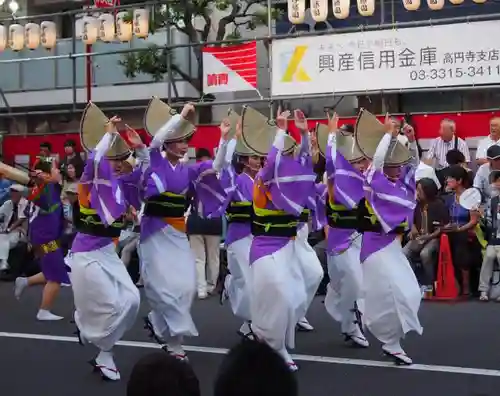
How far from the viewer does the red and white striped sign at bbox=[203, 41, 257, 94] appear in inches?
509

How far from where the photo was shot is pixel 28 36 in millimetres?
14938

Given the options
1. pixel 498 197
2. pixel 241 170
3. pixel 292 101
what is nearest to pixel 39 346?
pixel 241 170

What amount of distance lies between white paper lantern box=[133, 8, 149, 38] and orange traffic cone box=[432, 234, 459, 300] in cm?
590

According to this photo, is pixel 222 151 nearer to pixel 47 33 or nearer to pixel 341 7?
pixel 341 7

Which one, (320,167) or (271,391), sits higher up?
(320,167)

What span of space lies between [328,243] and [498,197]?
305 centimetres

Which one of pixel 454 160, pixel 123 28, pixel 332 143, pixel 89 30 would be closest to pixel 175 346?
pixel 332 143

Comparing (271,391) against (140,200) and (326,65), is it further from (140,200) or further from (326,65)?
(326,65)

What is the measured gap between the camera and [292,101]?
13656 millimetres

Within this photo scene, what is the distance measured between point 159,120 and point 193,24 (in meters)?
A: 8.09

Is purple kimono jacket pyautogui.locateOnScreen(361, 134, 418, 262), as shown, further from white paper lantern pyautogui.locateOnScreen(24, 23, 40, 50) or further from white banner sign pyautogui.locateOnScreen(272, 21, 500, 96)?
white paper lantern pyautogui.locateOnScreen(24, 23, 40, 50)

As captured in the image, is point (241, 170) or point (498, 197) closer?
point (241, 170)

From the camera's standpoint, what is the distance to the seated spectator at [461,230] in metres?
10.1

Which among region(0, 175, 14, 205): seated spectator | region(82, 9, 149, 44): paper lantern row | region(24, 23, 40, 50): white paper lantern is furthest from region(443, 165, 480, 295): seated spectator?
region(24, 23, 40, 50): white paper lantern
